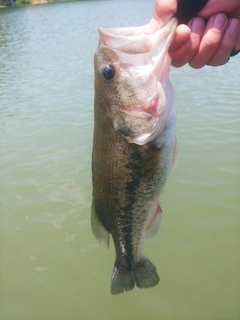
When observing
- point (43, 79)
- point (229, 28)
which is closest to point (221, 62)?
point (229, 28)

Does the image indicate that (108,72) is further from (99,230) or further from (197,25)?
(99,230)

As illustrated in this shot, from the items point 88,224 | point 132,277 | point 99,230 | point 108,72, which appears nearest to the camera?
point 108,72

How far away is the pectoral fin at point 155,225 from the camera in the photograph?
7.82 ft

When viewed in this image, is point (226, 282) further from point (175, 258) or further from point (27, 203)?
point (27, 203)

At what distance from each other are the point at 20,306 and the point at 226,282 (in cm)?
220

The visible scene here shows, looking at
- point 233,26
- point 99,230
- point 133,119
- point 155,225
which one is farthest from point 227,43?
point 99,230

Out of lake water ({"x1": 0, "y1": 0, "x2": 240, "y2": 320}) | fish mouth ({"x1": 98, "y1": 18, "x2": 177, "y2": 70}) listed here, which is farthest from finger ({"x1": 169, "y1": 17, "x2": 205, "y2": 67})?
lake water ({"x1": 0, "y1": 0, "x2": 240, "y2": 320})

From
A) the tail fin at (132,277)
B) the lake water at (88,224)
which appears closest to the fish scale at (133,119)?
the tail fin at (132,277)

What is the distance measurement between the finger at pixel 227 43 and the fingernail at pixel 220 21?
28 millimetres

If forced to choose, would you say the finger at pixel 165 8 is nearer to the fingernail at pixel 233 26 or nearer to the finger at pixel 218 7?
the finger at pixel 218 7

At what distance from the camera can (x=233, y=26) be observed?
6.59 ft

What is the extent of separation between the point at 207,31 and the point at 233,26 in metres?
0.13

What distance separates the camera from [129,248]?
2439 millimetres

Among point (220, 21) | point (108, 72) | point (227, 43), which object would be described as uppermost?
point (220, 21)
